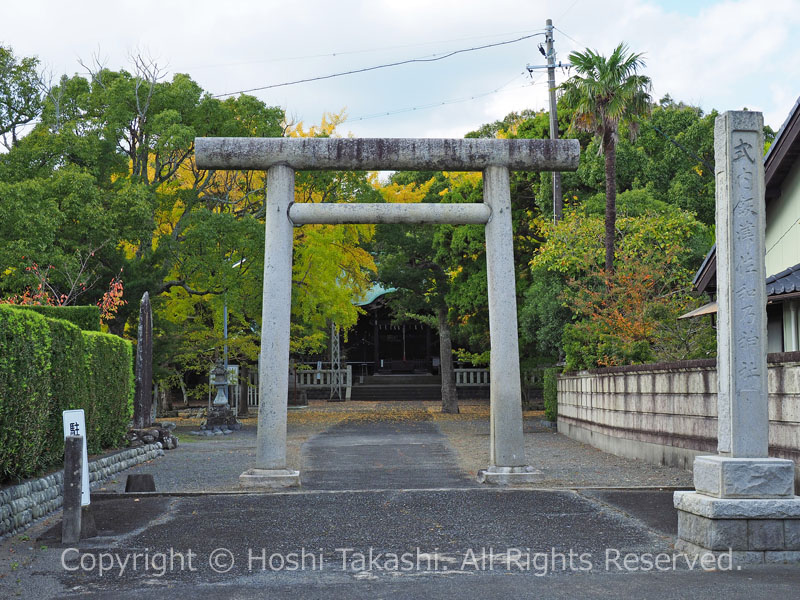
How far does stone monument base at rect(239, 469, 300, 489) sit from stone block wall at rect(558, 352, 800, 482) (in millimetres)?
5861

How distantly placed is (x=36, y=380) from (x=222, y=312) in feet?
55.3

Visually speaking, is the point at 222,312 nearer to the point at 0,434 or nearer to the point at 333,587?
the point at 0,434

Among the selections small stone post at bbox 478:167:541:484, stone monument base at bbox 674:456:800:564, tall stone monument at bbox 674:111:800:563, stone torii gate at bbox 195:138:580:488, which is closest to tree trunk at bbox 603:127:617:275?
stone torii gate at bbox 195:138:580:488

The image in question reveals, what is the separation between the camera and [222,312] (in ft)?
86.3

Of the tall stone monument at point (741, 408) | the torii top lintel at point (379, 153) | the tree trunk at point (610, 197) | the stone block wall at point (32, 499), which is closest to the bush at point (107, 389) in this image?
the stone block wall at point (32, 499)

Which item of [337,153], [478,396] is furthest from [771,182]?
[478,396]

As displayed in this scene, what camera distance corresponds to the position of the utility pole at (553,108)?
80.2 feet

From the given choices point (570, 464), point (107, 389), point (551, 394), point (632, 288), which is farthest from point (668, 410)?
point (551, 394)

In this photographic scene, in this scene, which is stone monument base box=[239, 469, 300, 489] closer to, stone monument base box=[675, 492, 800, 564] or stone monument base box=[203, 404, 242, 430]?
stone monument base box=[675, 492, 800, 564]

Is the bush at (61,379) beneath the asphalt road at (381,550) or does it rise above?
above

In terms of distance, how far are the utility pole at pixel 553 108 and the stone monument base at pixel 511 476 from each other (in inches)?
512

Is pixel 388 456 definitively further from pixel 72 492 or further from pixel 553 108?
pixel 553 108

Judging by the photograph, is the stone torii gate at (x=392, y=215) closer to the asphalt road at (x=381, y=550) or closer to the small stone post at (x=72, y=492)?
the asphalt road at (x=381, y=550)

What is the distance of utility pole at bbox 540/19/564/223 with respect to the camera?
2444 cm
